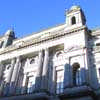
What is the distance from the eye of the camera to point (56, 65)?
23.0m

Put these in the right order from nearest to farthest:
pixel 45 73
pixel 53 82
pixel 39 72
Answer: pixel 53 82, pixel 45 73, pixel 39 72

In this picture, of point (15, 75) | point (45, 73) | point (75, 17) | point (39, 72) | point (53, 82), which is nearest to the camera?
point (53, 82)

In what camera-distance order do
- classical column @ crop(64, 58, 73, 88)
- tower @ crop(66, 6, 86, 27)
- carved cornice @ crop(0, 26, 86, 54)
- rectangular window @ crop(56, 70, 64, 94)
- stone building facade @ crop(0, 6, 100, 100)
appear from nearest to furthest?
stone building facade @ crop(0, 6, 100, 100) < classical column @ crop(64, 58, 73, 88) < rectangular window @ crop(56, 70, 64, 94) < carved cornice @ crop(0, 26, 86, 54) < tower @ crop(66, 6, 86, 27)

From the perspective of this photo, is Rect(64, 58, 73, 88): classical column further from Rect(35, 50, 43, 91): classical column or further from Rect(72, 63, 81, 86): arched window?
Rect(35, 50, 43, 91): classical column

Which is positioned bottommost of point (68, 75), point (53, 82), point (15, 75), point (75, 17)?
→ point (53, 82)

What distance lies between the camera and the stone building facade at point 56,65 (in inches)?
754

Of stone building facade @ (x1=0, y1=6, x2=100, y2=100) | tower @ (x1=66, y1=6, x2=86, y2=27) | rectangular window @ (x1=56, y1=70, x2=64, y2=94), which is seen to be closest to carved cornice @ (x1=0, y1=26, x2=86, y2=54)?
stone building facade @ (x1=0, y1=6, x2=100, y2=100)

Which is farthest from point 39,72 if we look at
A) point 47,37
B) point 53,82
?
point 47,37

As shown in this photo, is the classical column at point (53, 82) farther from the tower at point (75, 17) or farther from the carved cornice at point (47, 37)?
the tower at point (75, 17)

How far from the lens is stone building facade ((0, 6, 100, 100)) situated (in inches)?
754

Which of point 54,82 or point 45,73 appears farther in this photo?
point 45,73

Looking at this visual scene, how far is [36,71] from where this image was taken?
77.4 ft

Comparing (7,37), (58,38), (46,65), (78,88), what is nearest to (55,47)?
(58,38)

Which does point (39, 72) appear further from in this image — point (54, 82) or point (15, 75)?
point (15, 75)
